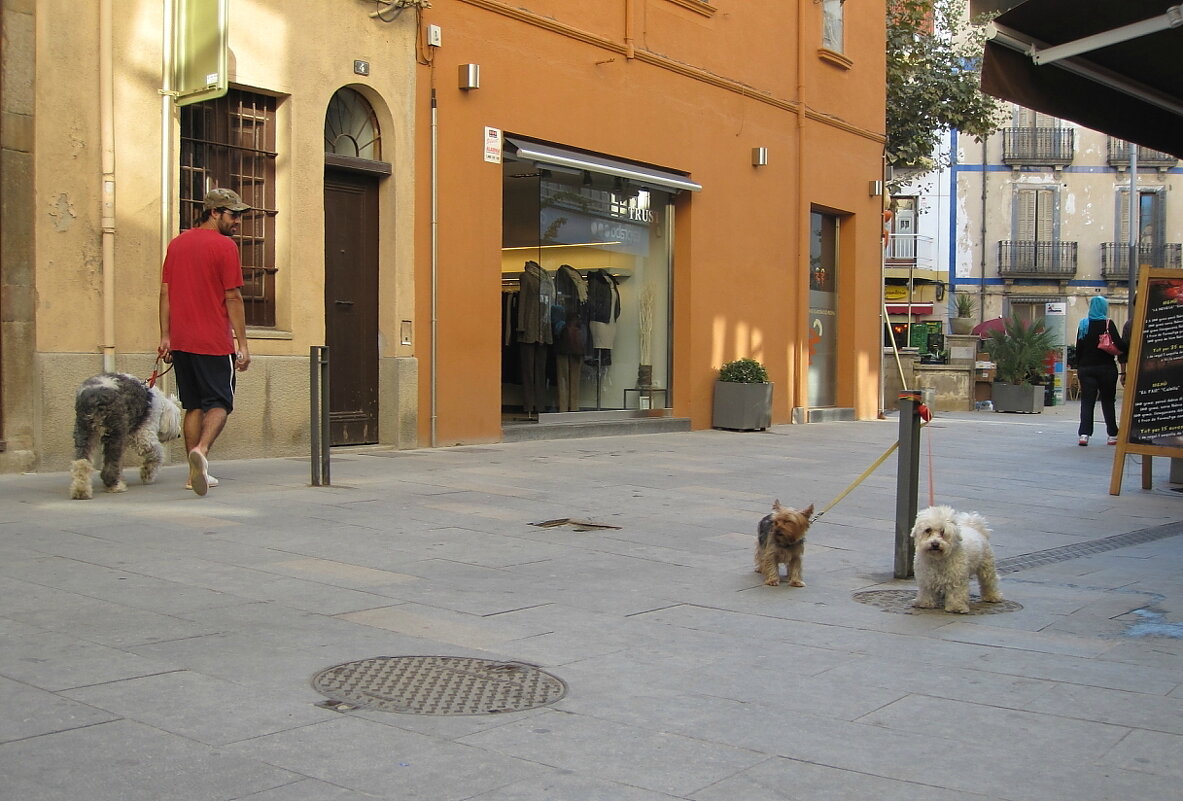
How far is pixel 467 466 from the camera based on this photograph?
10.4 metres

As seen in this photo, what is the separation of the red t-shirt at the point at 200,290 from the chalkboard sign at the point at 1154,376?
7.28 m

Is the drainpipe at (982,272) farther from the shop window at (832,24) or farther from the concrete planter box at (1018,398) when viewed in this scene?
the shop window at (832,24)

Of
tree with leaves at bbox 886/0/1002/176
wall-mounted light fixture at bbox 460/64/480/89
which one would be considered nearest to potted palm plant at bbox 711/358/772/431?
wall-mounted light fixture at bbox 460/64/480/89

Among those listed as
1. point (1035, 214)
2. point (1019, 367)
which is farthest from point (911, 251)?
point (1019, 367)

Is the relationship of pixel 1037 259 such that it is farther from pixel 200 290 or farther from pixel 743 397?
pixel 200 290

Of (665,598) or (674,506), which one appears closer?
(665,598)

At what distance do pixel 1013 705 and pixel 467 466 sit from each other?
6.84m

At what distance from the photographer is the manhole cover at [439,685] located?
154 inches

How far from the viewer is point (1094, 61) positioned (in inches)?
281

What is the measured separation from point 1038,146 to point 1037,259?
4159mm

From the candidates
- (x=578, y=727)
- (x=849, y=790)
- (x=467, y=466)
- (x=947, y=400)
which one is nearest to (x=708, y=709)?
(x=578, y=727)

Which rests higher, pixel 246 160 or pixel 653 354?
pixel 246 160

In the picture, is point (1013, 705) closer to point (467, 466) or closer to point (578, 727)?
point (578, 727)

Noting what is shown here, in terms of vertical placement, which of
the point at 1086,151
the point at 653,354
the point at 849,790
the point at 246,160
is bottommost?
the point at 849,790
